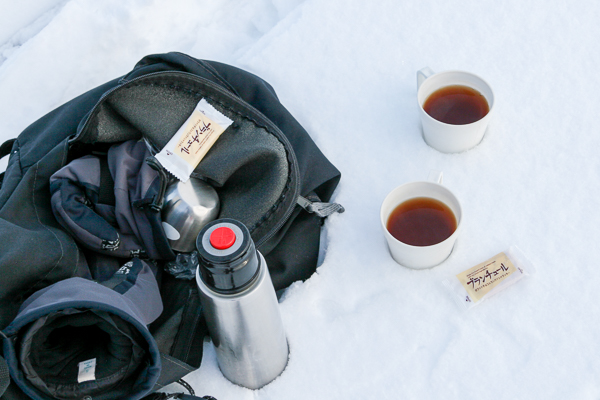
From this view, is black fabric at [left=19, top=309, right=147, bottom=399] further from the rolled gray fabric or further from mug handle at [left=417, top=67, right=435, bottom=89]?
mug handle at [left=417, top=67, right=435, bottom=89]

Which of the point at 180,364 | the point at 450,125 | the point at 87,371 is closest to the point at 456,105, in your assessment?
the point at 450,125

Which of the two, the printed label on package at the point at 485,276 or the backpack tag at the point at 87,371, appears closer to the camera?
the backpack tag at the point at 87,371

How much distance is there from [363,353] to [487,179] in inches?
15.7

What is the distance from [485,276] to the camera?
0.96 metres

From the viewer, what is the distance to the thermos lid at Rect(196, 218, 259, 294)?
2.31ft

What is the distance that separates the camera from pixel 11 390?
748 millimetres

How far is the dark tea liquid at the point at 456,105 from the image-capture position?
3.51 ft

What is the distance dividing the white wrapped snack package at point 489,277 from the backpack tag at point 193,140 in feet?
1.57

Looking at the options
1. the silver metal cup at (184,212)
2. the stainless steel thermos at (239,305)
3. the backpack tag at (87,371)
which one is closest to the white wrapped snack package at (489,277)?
the stainless steel thermos at (239,305)

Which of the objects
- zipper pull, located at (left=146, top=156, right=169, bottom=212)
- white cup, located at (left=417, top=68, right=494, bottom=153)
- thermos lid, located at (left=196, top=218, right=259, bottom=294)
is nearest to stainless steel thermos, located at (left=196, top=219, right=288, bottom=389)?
thermos lid, located at (left=196, top=218, right=259, bottom=294)

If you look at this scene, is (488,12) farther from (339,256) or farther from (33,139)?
(33,139)

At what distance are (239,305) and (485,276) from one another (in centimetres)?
43

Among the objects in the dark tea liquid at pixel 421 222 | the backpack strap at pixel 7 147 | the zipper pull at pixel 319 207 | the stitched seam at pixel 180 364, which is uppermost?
the backpack strap at pixel 7 147

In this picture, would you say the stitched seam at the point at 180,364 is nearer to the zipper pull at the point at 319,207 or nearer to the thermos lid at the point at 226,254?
the thermos lid at the point at 226,254
